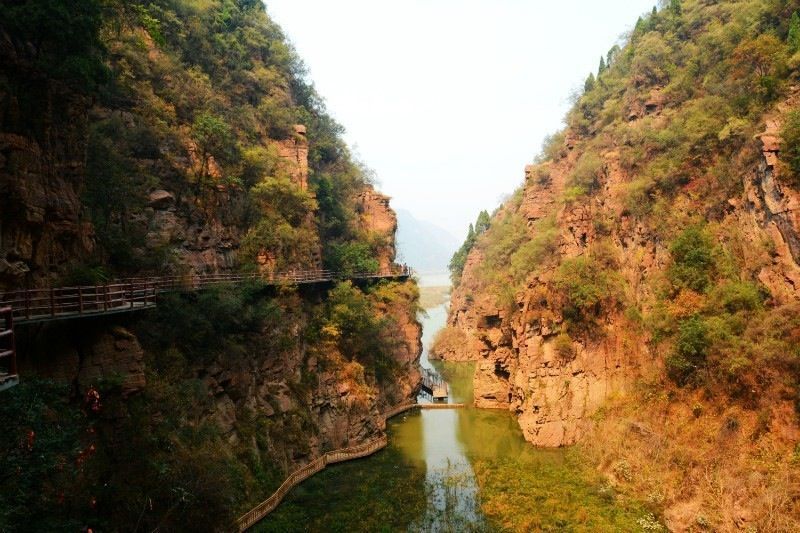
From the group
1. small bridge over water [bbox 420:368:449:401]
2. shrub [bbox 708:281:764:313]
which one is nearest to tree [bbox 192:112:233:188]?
shrub [bbox 708:281:764:313]

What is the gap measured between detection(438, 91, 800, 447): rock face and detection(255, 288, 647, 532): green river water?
3118 mm

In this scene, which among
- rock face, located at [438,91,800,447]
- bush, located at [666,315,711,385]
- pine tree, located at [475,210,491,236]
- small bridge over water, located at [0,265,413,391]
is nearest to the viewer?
small bridge over water, located at [0,265,413,391]

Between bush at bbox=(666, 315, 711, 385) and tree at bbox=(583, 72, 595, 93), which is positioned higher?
tree at bbox=(583, 72, 595, 93)

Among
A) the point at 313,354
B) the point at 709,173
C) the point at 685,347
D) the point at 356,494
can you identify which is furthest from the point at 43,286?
the point at 709,173

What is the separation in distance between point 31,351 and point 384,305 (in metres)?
32.9

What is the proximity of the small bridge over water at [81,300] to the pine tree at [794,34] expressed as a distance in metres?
30.0

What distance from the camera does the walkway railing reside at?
12.9 metres

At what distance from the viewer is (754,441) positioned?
21.3 metres

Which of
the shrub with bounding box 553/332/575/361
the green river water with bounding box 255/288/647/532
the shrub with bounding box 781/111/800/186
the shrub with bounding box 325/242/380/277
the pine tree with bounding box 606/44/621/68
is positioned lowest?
the green river water with bounding box 255/288/647/532

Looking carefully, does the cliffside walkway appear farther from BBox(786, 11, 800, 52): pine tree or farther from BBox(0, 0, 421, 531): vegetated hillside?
BBox(786, 11, 800, 52): pine tree

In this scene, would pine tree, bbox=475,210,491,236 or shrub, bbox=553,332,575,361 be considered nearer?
shrub, bbox=553,332,575,361

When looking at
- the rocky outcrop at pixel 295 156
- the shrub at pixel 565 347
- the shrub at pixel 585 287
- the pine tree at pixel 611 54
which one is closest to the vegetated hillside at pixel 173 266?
the rocky outcrop at pixel 295 156

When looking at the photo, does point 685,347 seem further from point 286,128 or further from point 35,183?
point 286,128

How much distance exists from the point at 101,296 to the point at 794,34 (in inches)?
1374
